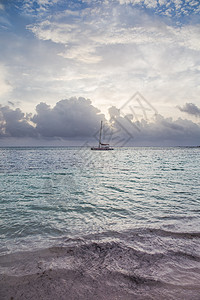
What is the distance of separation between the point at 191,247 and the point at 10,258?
490 cm

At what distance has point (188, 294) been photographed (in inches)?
127

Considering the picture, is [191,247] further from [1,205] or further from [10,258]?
[1,205]

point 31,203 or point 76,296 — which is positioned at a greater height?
point 76,296

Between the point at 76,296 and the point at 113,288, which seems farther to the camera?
the point at 113,288

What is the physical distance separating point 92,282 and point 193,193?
1082cm

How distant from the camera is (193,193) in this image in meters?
12.2

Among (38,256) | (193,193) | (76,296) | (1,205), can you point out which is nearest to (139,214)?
(38,256)

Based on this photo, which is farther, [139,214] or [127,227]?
[139,214]

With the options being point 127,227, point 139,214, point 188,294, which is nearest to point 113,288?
point 188,294

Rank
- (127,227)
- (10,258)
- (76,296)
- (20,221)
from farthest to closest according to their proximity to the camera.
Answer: (20,221) < (127,227) < (10,258) < (76,296)

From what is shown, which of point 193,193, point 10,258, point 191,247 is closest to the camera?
point 10,258

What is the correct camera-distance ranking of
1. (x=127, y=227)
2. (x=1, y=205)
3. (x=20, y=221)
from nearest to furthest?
(x=127, y=227)
(x=20, y=221)
(x=1, y=205)

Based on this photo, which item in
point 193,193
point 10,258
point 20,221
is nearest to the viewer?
point 10,258

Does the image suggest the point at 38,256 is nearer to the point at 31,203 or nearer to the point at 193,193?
the point at 31,203
